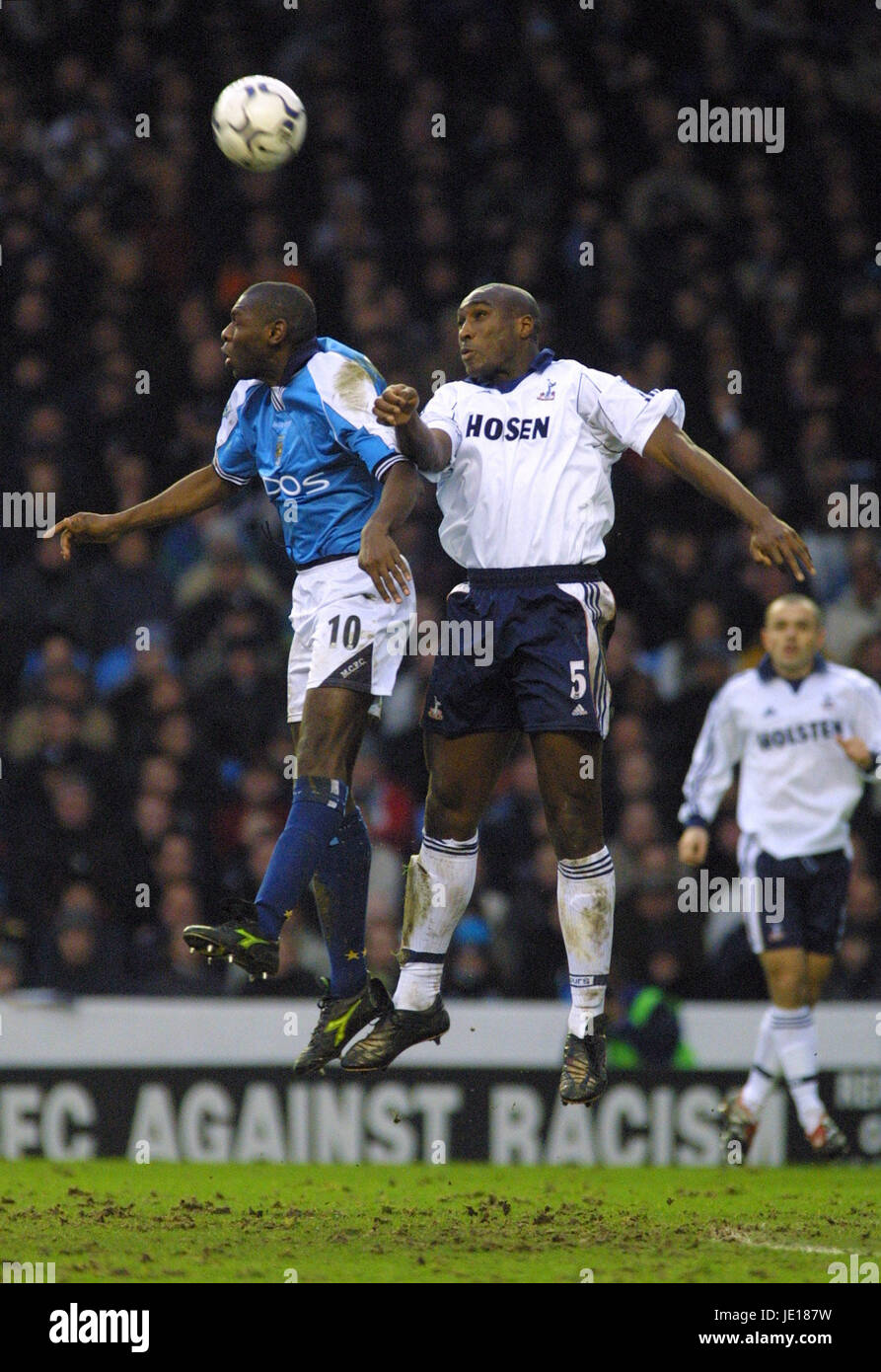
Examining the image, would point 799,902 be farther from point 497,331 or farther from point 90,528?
point 90,528

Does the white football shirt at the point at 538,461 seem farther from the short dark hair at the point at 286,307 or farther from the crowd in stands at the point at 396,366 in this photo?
the crowd in stands at the point at 396,366

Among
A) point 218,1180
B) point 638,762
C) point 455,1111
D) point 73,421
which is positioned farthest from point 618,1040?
point 73,421

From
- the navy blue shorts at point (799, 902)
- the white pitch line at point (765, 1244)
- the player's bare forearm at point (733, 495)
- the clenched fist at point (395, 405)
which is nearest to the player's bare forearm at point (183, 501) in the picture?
the clenched fist at point (395, 405)

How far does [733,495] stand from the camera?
6465 mm

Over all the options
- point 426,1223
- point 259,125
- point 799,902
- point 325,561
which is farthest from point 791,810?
point 259,125

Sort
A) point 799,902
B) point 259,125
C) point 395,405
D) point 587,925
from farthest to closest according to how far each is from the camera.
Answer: point 799,902
point 259,125
point 587,925
point 395,405

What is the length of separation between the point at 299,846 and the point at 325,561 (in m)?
1.09

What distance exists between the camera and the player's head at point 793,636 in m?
9.99

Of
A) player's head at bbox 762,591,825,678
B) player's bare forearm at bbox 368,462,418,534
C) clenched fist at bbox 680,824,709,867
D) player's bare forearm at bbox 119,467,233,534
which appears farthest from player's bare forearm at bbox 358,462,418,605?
player's head at bbox 762,591,825,678

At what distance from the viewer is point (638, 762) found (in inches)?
Answer: 450

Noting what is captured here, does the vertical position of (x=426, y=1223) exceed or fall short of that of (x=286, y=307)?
it falls short

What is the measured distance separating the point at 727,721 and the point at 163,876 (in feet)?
11.1

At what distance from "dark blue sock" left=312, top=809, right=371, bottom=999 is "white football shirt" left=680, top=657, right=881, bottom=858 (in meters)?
3.26

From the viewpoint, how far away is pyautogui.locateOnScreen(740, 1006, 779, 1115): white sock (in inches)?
379
